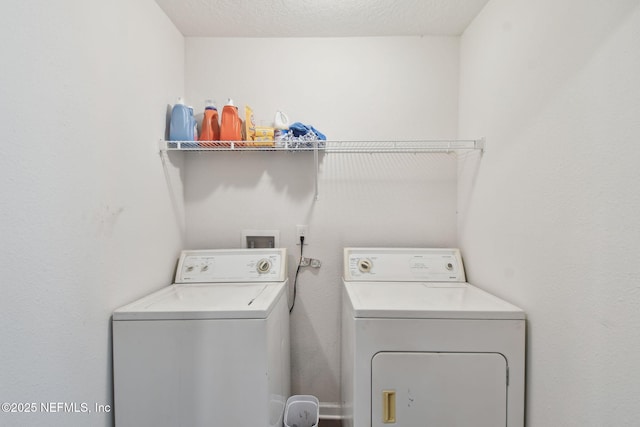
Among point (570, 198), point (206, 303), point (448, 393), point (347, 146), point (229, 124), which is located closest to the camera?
point (570, 198)

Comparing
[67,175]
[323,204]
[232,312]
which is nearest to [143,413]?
[232,312]

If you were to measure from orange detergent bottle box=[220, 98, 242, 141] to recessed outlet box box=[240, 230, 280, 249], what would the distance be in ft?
2.17

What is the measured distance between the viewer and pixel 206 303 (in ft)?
4.09

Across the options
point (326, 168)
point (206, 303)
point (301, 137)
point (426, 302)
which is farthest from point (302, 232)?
point (426, 302)

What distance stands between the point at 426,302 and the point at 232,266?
47.4 inches

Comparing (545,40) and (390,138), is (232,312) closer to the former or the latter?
(390,138)

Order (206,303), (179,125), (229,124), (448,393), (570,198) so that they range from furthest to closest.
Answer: (229,124) → (179,125) → (206,303) → (448,393) → (570,198)

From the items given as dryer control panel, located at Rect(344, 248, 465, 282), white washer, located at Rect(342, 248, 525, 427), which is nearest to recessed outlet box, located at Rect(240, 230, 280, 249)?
dryer control panel, located at Rect(344, 248, 465, 282)

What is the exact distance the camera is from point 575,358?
0.93m

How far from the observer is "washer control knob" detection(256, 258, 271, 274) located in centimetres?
173

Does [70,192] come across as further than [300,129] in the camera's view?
No

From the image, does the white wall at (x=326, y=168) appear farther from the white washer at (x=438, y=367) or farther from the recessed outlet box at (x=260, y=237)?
the white washer at (x=438, y=367)

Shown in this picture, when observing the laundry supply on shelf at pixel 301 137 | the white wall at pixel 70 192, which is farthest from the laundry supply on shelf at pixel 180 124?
the laundry supply on shelf at pixel 301 137

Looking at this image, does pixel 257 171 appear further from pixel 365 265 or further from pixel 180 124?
pixel 365 265
